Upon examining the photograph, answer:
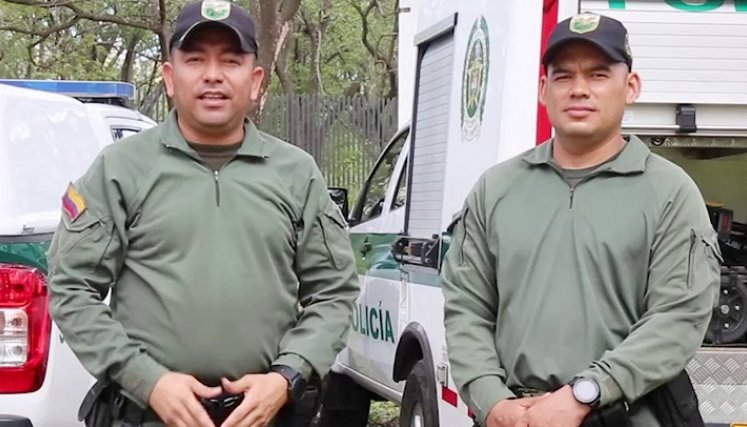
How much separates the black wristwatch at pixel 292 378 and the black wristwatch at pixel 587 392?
0.71 m

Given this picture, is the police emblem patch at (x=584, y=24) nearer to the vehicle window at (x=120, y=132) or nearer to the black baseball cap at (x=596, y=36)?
the black baseball cap at (x=596, y=36)

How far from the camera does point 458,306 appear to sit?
9.65 feet

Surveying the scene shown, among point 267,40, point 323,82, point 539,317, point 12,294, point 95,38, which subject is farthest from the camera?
point 323,82

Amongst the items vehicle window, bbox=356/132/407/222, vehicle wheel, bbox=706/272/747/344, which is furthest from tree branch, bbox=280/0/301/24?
vehicle wheel, bbox=706/272/747/344

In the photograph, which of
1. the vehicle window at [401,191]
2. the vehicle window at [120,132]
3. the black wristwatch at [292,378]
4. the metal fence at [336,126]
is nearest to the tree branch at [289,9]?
the metal fence at [336,126]

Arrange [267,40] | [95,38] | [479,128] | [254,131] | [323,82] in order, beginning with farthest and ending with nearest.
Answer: [323,82]
[95,38]
[267,40]
[479,128]
[254,131]

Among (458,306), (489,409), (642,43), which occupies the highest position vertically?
(642,43)

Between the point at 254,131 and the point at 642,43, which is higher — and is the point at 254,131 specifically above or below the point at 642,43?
below

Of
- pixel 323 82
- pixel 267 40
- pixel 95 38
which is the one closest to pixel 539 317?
pixel 267 40

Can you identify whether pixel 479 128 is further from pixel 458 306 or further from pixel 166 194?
pixel 166 194

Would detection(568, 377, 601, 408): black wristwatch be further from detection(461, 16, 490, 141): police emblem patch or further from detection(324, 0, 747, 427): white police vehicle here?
detection(461, 16, 490, 141): police emblem patch

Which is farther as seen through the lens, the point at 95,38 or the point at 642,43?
the point at 95,38

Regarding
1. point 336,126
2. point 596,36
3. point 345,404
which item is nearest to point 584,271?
point 596,36

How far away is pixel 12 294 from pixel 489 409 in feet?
5.33
